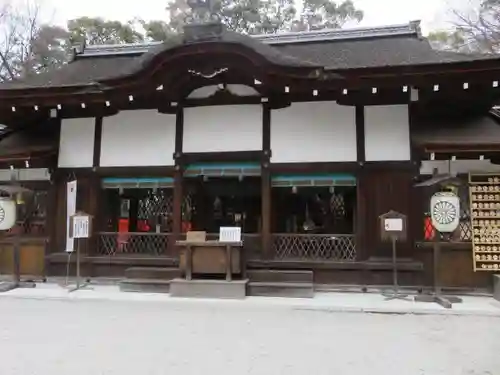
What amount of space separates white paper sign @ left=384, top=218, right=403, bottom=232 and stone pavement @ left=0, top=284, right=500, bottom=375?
1.13m

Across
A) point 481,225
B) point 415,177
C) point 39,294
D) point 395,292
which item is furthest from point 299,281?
point 39,294

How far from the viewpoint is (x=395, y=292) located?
7.23 metres

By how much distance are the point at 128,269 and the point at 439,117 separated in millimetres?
6279

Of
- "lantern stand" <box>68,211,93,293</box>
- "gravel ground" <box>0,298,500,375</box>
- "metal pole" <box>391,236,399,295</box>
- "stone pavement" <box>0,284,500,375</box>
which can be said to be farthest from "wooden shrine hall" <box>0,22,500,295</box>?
"gravel ground" <box>0,298,500,375</box>

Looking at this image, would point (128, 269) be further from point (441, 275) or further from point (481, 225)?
point (481, 225)

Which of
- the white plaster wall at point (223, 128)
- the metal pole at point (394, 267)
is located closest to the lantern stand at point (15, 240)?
the white plaster wall at point (223, 128)

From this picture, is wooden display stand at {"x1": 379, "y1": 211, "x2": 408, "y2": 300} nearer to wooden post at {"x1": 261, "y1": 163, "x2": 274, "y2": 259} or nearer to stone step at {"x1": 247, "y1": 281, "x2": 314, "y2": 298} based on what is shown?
stone step at {"x1": 247, "y1": 281, "x2": 314, "y2": 298}

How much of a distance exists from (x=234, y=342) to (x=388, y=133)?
16.0ft

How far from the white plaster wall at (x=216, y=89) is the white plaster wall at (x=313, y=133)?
627mm

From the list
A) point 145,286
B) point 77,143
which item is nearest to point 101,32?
point 77,143

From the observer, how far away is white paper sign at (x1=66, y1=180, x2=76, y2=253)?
27.4ft

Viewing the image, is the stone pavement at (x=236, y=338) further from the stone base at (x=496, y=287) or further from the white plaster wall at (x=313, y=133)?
the white plaster wall at (x=313, y=133)

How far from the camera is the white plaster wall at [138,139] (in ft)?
28.2

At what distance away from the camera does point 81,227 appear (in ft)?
25.8
